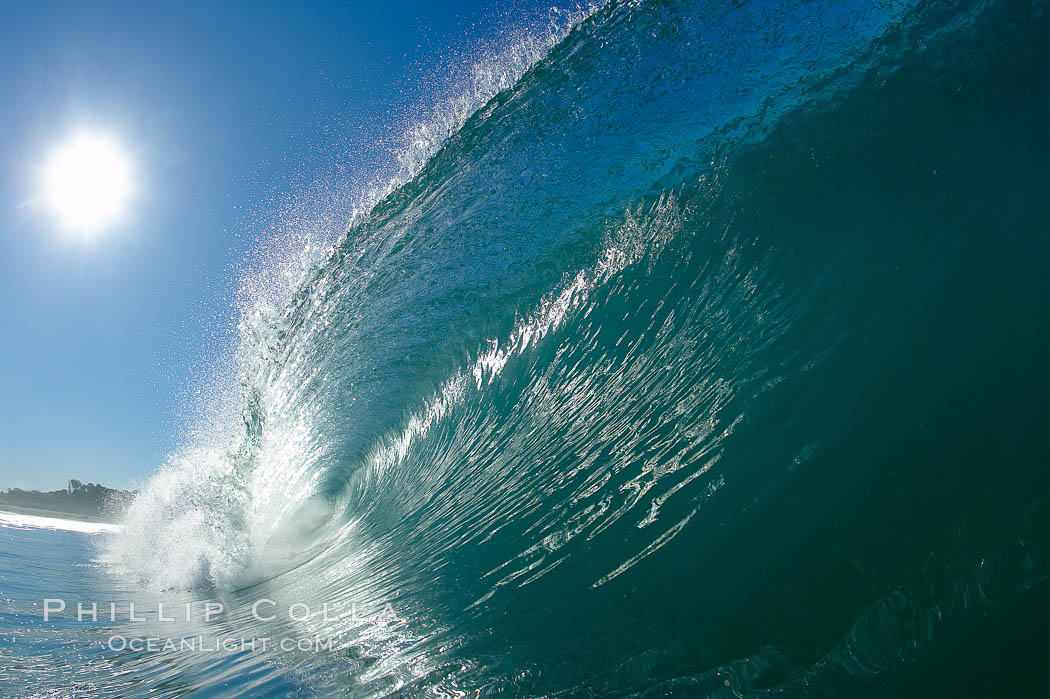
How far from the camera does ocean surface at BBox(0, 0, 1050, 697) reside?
1698 mm

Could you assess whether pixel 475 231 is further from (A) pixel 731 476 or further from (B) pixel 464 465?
(A) pixel 731 476

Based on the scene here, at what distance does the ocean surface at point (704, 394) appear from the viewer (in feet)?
5.57

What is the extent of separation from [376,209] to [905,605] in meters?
5.38

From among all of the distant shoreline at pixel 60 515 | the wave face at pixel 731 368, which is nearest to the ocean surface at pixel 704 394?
the wave face at pixel 731 368

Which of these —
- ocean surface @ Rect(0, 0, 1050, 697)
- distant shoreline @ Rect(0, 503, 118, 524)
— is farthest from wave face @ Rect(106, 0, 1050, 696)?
distant shoreline @ Rect(0, 503, 118, 524)

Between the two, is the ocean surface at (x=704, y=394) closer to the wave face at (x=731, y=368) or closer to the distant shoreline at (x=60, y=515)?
the wave face at (x=731, y=368)

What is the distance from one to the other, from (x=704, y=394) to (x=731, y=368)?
0.68 feet

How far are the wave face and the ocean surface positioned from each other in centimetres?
2

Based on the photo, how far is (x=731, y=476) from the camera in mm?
2291

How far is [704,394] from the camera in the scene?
2.75 m

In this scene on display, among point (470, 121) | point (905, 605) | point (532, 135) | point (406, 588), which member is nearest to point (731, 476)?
point (905, 605)

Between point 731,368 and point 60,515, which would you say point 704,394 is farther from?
point 60,515

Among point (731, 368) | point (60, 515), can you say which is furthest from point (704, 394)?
point (60, 515)

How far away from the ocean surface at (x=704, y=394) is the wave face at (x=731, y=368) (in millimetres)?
16
